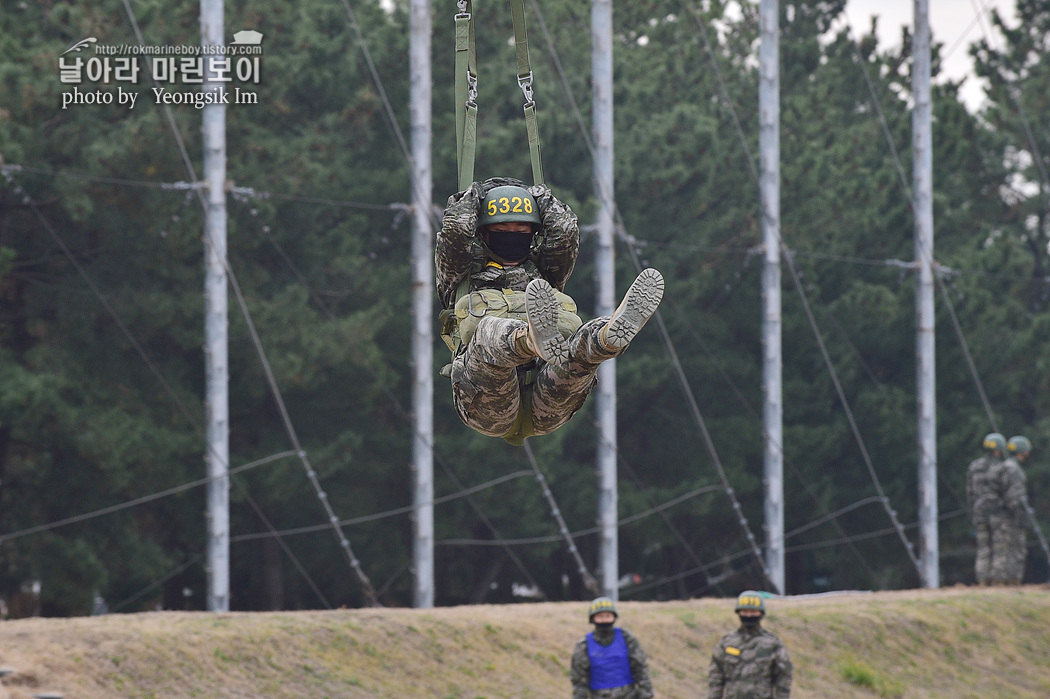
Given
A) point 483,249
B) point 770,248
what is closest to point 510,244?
point 483,249

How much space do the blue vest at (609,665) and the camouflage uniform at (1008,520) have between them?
38.2ft

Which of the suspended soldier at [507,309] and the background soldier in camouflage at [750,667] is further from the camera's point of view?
the background soldier in camouflage at [750,667]

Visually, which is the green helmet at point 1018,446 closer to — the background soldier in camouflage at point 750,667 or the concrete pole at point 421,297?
the concrete pole at point 421,297

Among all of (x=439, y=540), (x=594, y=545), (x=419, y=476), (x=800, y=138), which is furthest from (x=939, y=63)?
(x=419, y=476)

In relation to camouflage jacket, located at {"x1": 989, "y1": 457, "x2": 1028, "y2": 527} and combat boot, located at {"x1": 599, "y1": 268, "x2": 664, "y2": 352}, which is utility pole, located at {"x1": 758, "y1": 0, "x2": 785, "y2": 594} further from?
combat boot, located at {"x1": 599, "y1": 268, "x2": 664, "y2": 352}

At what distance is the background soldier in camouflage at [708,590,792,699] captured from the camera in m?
15.1

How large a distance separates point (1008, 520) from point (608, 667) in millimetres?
12020

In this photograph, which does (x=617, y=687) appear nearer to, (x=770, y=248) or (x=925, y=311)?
(x=770, y=248)

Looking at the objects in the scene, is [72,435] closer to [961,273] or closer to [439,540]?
[439,540]

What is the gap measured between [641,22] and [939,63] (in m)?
6.80


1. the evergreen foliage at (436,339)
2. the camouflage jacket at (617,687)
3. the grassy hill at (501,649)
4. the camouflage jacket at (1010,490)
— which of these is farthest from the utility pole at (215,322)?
the camouflage jacket at (1010,490)

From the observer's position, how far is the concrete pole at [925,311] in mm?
29938

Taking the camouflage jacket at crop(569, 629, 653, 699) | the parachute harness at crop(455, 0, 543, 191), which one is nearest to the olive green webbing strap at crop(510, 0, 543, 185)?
the parachute harness at crop(455, 0, 543, 191)

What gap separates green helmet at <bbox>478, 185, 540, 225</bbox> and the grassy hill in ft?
Result: 21.2
